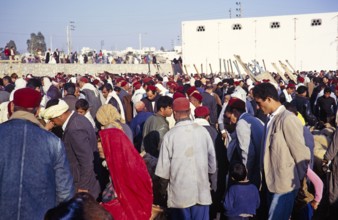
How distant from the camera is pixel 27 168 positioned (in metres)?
3.61

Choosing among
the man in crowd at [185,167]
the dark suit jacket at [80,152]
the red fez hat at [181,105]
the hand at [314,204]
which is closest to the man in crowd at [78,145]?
the dark suit jacket at [80,152]

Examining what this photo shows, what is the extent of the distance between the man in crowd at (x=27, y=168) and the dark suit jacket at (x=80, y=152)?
1546 mm

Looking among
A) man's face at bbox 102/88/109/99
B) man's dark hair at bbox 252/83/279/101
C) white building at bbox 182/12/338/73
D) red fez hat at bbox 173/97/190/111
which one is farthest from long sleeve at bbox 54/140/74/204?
white building at bbox 182/12/338/73

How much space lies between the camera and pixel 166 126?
6.88 m

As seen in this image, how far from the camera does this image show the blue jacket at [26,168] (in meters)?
3.57

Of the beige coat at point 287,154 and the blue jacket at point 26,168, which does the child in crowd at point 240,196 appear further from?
the blue jacket at point 26,168

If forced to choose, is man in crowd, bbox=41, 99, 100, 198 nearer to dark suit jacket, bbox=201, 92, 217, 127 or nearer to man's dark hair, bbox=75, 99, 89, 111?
man's dark hair, bbox=75, 99, 89, 111

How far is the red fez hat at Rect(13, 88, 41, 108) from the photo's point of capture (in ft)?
12.7

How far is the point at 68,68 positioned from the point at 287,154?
28045 mm

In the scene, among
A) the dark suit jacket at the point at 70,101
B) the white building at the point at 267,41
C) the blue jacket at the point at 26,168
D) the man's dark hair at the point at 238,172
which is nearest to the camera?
the blue jacket at the point at 26,168

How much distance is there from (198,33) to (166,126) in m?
37.2

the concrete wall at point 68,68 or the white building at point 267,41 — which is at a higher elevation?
the white building at point 267,41

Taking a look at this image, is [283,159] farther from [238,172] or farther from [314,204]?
[314,204]

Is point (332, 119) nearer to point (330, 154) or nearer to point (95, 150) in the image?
point (330, 154)
